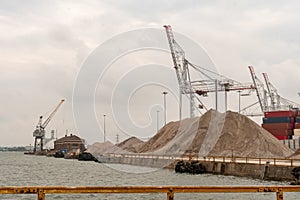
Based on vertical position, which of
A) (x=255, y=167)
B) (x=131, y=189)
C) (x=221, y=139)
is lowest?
(x=255, y=167)

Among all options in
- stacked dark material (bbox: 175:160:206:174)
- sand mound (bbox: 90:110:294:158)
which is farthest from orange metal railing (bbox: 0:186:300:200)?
sand mound (bbox: 90:110:294:158)

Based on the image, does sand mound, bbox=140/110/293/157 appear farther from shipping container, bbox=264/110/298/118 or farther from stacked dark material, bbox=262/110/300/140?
shipping container, bbox=264/110/298/118

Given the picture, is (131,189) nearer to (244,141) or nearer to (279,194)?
(279,194)

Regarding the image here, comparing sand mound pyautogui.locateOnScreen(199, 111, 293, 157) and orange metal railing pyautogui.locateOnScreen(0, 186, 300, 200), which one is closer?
orange metal railing pyautogui.locateOnScreen(0, 186, 300, 200)

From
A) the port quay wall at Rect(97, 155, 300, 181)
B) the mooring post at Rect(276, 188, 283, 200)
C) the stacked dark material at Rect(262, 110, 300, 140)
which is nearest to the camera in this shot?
the mooring post at Rect(276, 188, 283, 200)

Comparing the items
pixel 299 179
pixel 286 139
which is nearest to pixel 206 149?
pixel 286 139

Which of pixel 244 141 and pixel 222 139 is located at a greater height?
pixel 222 139

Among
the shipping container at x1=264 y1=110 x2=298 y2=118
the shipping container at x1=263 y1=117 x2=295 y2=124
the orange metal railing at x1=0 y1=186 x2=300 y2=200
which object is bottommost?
the orange metal railing at x1=0 y1=186 x2=300 y2=200

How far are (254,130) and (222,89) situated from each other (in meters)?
28.2

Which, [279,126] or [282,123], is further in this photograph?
[279,126]

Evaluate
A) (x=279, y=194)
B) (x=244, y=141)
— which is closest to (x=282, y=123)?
(x=244, y=141)

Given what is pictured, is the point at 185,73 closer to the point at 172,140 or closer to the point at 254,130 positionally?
the point at 172,140

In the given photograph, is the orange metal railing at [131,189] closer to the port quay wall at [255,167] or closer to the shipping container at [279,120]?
the port quay wall at [255,167]

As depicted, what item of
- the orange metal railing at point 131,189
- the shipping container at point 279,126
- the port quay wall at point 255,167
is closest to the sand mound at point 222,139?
the port quay wall at point 255,167
